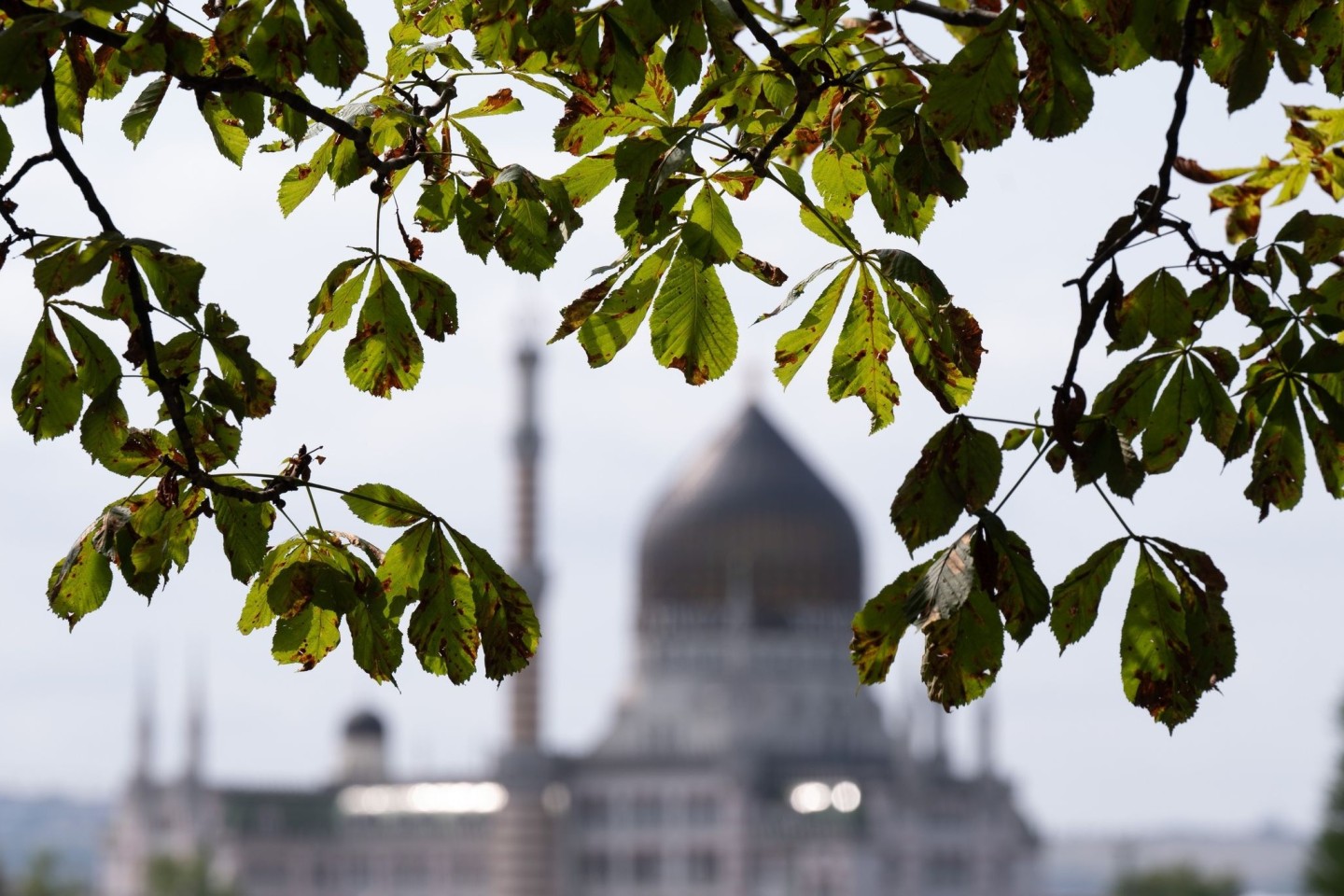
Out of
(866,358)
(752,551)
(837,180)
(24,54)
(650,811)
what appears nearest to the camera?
(24,54)

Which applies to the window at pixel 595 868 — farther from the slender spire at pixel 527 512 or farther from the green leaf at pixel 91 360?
the green leaf at pixel 91 360

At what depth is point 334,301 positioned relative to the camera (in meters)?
3.80

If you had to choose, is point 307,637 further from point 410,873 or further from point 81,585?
point 410,873

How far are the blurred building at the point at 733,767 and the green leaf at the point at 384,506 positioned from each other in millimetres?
54877

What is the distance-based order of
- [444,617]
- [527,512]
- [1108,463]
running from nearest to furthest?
[1108,463] → [444,617] → [527,512]

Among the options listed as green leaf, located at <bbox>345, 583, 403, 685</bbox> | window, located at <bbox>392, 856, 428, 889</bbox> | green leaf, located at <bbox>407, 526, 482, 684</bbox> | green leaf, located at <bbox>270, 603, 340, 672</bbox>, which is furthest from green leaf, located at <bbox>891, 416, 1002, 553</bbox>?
window, located at <bbox>392, 856, 428, 889</bbox>

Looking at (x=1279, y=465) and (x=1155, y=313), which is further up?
(x=1155, y=313)

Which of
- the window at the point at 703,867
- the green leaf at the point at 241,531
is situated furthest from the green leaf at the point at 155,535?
the window at the point at 703,867

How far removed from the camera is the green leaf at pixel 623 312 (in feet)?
12.1

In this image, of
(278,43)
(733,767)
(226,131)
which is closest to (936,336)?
(278,43)

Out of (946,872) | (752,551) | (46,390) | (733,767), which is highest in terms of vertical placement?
(752,551)

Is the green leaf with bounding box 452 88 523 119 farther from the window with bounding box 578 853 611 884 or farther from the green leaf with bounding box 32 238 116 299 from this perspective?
the window with bounding box 578 853 611 884

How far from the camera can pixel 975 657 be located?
343 cm

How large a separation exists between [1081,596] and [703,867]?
58.3m
